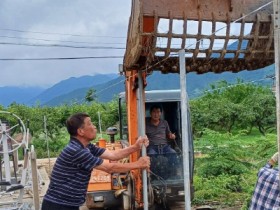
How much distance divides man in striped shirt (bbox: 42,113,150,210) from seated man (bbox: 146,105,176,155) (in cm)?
298

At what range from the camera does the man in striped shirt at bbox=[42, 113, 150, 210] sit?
3.34 meters

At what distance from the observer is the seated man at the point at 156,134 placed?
6469 millimetres

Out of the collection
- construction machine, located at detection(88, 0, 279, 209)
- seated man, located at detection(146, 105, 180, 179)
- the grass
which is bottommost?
the grass

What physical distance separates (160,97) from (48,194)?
377 centimetres

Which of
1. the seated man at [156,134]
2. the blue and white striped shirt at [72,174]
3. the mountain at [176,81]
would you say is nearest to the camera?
the blue and white striped shirt at [72,174]

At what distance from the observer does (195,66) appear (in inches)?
151

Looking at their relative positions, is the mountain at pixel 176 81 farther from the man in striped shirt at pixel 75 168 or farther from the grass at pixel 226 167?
the grass at pixel 226 167

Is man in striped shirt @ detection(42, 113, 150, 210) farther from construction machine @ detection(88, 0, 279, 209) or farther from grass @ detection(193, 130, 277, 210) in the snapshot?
grass @ detection(193, 130, 277, 210)

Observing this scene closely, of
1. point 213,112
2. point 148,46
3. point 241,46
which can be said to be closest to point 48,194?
point 148,46

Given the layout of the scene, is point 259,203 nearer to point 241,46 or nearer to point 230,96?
point 241,46

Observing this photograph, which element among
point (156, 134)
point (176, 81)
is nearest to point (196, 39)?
point (156, 134)

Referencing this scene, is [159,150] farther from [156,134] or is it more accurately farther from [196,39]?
[196,39]

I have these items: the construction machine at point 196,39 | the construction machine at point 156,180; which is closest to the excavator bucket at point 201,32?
the construction machine at point 196,39

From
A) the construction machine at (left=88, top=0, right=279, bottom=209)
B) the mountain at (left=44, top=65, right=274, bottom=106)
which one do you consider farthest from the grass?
the construction machine at (left=88, top=0, right=279, bottom=209)
